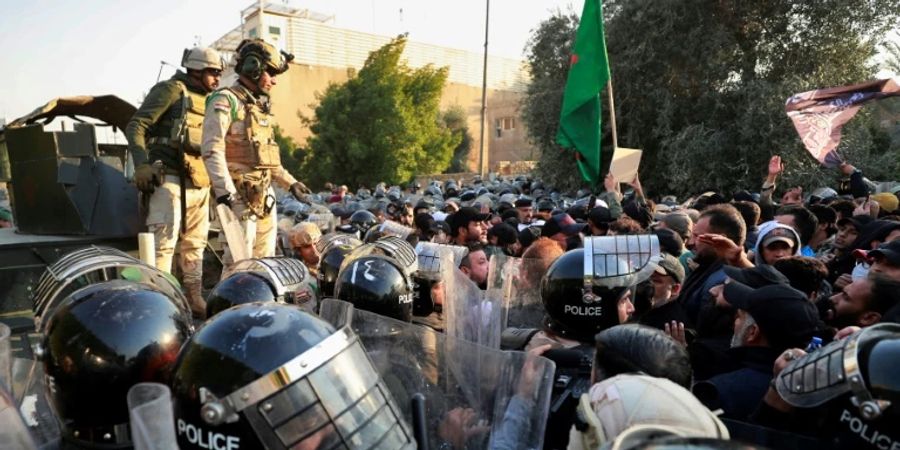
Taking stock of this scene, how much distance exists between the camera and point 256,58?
213 inches

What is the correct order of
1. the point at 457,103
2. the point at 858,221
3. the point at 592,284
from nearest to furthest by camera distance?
1. the point at 592,284
2. the point at 858,221
3. the point at 457,103

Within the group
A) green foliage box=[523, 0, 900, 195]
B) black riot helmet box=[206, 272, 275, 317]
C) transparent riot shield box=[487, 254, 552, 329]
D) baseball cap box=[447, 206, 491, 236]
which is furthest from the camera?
green foliage box=[523, 0, 900, 195]

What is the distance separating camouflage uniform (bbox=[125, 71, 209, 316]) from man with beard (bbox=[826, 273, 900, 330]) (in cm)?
500

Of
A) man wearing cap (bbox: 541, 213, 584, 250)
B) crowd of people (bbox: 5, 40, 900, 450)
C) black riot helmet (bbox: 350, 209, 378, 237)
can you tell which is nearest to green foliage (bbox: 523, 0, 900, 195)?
black riot helmet (bbox: 350, 209, 378, 237)

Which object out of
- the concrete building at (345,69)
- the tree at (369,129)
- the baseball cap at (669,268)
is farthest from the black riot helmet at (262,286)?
the concrete building at (345,69)

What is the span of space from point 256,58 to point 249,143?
2.60 feet

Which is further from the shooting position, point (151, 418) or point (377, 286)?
point (377, 286)

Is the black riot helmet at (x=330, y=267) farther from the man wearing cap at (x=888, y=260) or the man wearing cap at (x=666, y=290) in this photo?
the man wearing cap at (x=888, y=260)

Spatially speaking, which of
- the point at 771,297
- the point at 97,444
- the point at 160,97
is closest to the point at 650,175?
the point at 160,97

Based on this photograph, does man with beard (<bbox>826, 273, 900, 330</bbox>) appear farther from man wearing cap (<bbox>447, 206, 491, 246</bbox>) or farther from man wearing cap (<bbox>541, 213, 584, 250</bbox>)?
man wearing cap (<bbox>447, 206, 491, 246</bbox>)

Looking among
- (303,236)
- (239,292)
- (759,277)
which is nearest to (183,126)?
(303,236)

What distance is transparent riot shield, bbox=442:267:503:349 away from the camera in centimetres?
315

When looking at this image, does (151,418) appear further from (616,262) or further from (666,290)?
(666,290)

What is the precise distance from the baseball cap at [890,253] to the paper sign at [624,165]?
16.3ft
